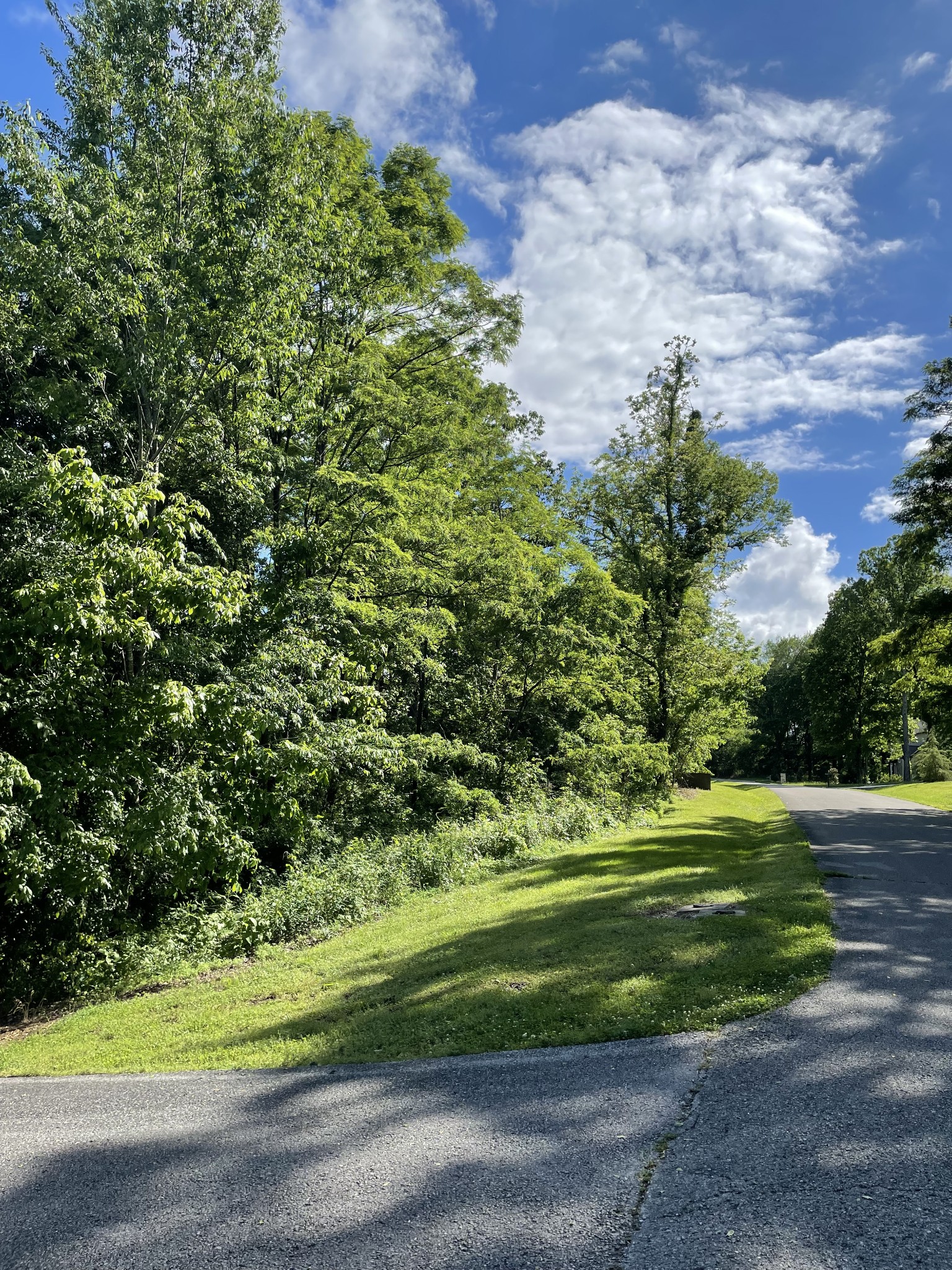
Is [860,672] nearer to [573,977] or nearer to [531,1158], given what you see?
[573,977]

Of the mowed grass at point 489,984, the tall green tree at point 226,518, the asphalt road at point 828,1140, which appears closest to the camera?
the asphalt road at point 828,1140

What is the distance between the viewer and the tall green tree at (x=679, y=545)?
2547 centimetres

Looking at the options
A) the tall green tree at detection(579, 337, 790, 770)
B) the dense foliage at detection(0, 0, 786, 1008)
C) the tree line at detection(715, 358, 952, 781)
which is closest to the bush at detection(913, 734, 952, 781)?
the tree line at detection(715, 358, 952, 781)

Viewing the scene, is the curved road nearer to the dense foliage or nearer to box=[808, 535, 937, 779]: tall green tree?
the dense foliage

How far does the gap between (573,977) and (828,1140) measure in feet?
9.78

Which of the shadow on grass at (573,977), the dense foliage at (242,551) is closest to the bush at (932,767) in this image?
the dense foliage at (242,551)

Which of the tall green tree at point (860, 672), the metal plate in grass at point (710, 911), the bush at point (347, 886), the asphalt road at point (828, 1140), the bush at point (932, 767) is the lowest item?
the bush at point (932, 767)

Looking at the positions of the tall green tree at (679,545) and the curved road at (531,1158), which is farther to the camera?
the tall green tree at (679,545)

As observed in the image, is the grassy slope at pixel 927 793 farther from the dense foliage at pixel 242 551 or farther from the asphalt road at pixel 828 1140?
the asphalt road at pixel 828 1140

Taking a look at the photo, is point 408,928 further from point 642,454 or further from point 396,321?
point 642,454

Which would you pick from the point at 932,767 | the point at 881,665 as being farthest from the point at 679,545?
the point at 932,767

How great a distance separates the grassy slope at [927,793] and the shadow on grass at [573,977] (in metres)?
17.7

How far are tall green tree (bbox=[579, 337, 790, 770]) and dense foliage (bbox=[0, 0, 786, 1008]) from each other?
205 inches

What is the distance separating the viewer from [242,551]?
13961 millimetres
